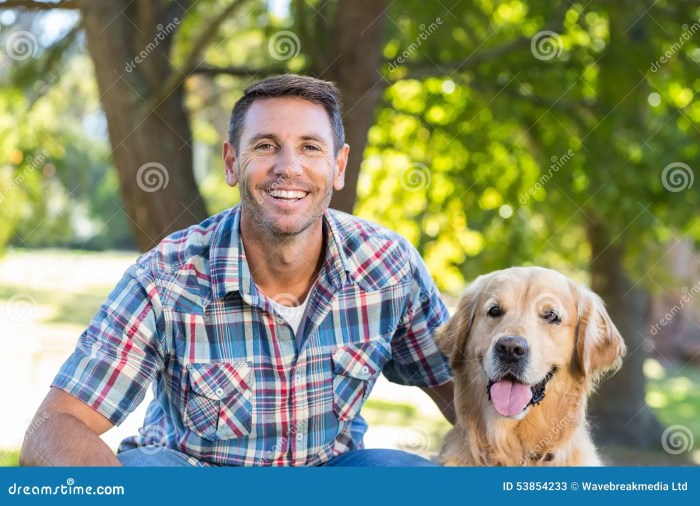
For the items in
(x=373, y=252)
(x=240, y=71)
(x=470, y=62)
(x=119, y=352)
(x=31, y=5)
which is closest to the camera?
(x=119, y=352)

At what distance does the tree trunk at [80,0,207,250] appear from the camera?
17.0ft

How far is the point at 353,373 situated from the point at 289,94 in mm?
1045

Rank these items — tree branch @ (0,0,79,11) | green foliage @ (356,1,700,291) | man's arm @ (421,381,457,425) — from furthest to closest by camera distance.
Result: 1. green foliage @ (356,1,700,291)
2. tree branch @ (0,0,79,11)
3. man's arm @ (421,381,457,425)

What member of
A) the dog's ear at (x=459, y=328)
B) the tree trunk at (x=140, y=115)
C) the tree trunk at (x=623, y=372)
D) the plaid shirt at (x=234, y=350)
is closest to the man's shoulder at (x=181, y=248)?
the plaid shirt at (x=234, y=350)

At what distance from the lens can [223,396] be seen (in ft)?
9.89

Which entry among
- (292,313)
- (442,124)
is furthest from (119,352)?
(442,124)

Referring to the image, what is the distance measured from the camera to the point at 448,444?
Answer: 3.34 meters

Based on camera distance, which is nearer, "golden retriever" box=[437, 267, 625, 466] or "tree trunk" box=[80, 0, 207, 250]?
"golden retriever" box=[437, 267, 625, 466]

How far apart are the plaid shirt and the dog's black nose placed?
1.50 ft

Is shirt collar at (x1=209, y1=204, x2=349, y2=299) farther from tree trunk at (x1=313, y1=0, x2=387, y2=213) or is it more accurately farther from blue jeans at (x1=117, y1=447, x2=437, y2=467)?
tree trunk at (x1=313, y1=0, x2=387, y2=213)

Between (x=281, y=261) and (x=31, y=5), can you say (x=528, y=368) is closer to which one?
(x=281, y=261)

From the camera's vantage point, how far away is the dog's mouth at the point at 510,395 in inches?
119

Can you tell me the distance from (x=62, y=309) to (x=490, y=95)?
13045 millimetres

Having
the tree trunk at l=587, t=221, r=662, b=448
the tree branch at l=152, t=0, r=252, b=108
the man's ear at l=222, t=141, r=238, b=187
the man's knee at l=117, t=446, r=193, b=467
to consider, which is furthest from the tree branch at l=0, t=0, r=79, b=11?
the tree trunk at l=587, t=221, r=662, b=448
